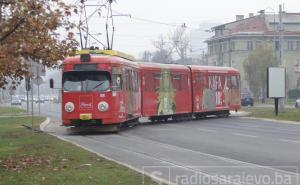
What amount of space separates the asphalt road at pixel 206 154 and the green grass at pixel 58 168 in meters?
0.80

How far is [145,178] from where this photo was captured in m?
12.6

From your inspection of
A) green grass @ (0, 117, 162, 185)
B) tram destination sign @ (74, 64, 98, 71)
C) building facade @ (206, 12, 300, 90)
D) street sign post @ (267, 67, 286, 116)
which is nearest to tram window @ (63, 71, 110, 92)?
tram destination sign @ (74, 64, 98, 71)

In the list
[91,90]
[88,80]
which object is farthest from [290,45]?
[91,90]

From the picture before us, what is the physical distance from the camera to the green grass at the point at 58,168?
40.4 ft

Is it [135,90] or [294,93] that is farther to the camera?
[294,93]

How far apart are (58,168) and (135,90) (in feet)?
57.8

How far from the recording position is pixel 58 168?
47.0ft

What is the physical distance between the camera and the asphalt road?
13.4 meters

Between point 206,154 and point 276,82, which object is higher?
point 276,82

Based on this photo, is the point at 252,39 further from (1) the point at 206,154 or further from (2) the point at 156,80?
(1) the point at 206,154

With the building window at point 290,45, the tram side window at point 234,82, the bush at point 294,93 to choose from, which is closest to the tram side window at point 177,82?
the tram side window at point 234,82

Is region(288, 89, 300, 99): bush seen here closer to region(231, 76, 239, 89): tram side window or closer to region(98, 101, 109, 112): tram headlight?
region(231, 76, 239, 89): tram side window

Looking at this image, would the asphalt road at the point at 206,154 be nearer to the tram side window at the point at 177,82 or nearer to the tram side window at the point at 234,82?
the tram side window at the point at 177,82

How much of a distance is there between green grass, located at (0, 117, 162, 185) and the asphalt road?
31.3 inches
